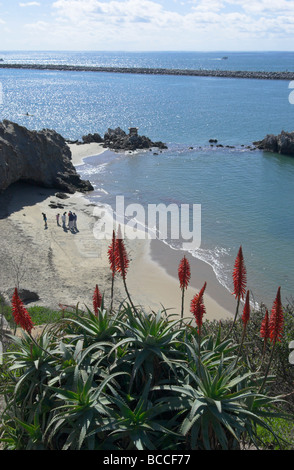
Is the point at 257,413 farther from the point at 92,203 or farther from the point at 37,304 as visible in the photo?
the point at 92,203

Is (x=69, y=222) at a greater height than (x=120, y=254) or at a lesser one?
lesser

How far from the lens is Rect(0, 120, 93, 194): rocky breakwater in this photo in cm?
2939

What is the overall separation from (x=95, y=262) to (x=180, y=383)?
1610cm

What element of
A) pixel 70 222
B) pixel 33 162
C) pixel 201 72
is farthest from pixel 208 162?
pixel 201 72

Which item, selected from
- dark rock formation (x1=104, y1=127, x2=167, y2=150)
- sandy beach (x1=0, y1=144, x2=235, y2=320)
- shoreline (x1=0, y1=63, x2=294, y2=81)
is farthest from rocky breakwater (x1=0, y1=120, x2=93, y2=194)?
shoreline (x1=0, y1=63, x2=294, y2=81)

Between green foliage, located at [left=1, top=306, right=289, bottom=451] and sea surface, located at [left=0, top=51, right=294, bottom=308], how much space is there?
988 cm

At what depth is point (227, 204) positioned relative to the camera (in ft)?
109

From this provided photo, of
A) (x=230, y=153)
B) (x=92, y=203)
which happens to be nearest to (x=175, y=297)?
(x=92, y=203)

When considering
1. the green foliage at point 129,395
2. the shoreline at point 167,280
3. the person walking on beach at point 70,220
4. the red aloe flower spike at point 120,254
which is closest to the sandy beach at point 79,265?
the shoreline at point 167,280

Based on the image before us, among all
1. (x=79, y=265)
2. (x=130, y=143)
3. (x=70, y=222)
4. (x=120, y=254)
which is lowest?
(x=130, y=143)

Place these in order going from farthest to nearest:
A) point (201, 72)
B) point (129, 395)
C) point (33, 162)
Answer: point (201, 72) → point (33, 162) → point (129, 395)

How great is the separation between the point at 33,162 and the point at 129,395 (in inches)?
1107

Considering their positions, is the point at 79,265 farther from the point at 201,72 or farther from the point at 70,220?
the point at 201,72

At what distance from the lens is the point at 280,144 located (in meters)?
50.3
